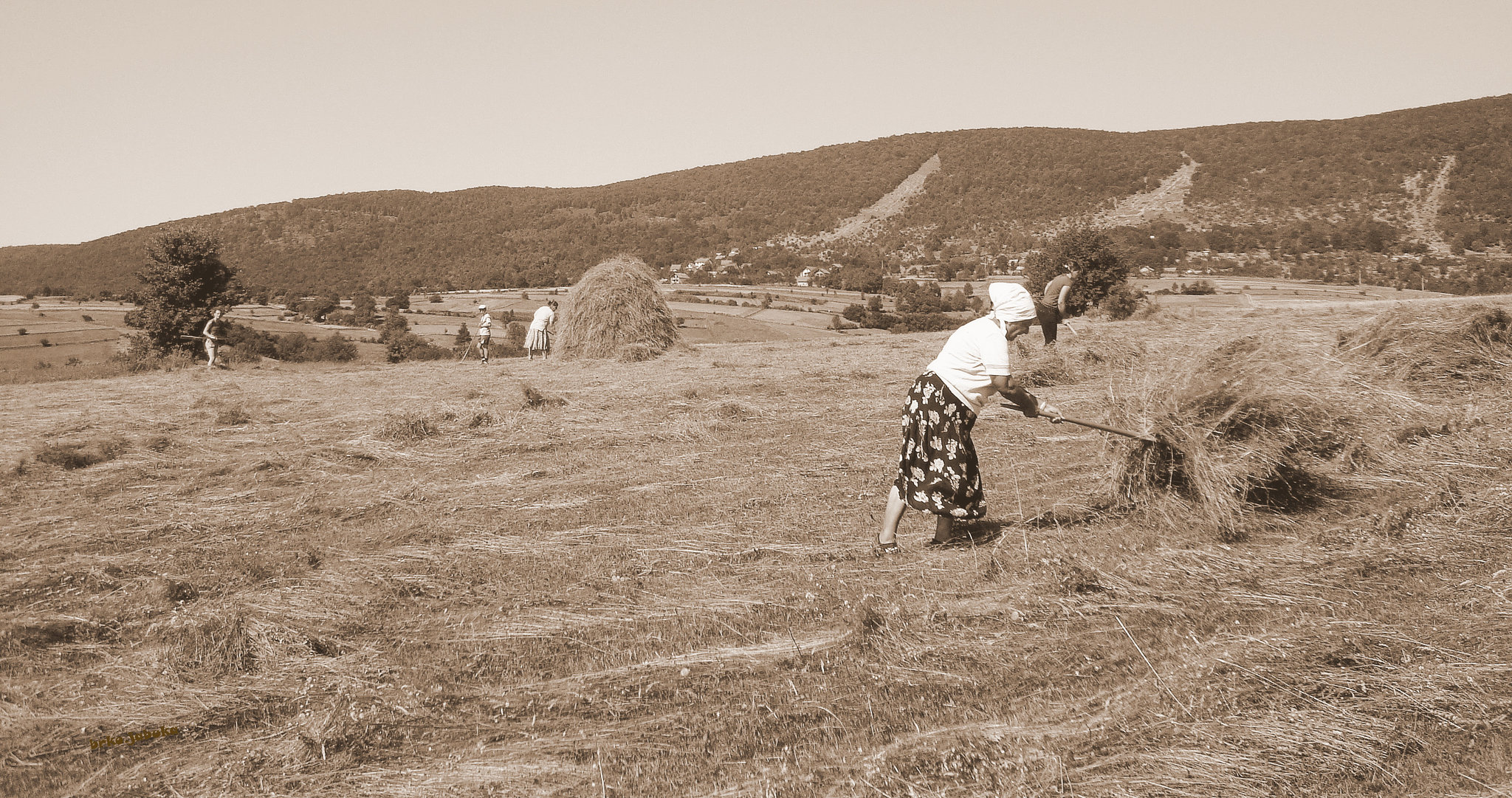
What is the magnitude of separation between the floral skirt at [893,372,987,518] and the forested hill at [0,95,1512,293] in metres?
45.5

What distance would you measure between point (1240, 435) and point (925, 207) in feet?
209

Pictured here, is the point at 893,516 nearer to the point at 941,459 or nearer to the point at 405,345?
the point at 941,459

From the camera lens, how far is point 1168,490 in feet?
20.0

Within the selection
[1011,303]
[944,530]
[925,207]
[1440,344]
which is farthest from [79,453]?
[925,207]

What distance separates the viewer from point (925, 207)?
219 ft

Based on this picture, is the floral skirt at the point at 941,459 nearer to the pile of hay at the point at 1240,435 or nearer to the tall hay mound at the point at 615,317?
the pile of hay at the point at 1240,435

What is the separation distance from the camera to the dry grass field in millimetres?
3273

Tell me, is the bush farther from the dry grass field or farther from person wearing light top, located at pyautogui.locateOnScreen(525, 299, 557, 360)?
the dry grass field

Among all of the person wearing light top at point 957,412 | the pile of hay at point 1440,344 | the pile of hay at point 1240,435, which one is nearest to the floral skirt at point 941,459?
the person wearing light top at point 957,412

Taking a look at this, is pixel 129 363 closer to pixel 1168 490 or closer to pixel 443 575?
pixel 443 575

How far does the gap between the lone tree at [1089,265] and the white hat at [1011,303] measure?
1675cm

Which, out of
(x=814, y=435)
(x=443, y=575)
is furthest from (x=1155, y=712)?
(x=814, y=435)

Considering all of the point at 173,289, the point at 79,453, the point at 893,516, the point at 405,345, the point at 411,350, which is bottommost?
the point at 411,350

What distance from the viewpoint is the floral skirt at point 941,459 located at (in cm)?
560
